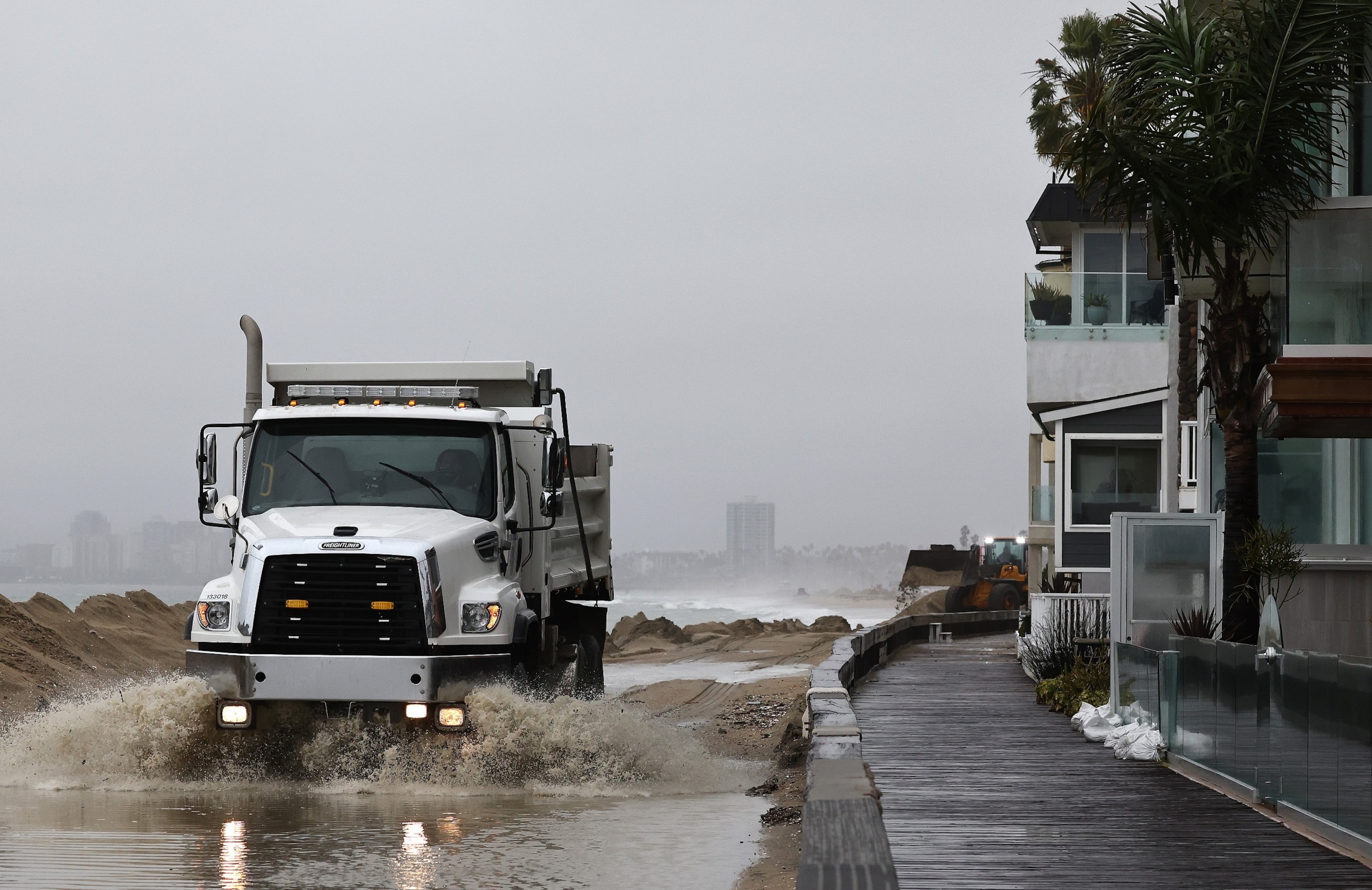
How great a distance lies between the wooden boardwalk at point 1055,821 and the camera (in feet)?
26.5

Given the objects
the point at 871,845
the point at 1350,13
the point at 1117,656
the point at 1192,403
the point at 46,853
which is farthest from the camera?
the point at 1192,403

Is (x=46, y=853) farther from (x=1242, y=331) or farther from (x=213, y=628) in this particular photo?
(x=1242, y=331)

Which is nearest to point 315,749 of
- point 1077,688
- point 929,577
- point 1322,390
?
point 1077,688

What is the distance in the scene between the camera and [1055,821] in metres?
9.87

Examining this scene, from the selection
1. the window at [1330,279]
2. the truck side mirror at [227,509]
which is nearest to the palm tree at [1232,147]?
the window at [1330,279]

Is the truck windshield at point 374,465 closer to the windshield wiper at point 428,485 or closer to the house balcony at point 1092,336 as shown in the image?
the windshield wiper at point 428,485

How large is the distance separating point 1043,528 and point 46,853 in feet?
96.2

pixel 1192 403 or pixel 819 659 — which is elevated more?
pixel 1192 403

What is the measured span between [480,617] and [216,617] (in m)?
2.21

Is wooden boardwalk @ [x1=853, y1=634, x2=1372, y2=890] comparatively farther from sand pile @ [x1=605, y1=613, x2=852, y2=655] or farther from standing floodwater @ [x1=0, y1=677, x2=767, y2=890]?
sand pile @ [x1=605, y1=613, x2=852, y2=655]

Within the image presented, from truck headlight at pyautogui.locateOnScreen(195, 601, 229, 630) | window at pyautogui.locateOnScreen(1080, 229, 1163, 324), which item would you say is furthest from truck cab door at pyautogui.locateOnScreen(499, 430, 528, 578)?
window at pyautogui.locateOnScreen(1080, 229, 1163, 324)

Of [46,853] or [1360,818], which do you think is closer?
[1360,818]

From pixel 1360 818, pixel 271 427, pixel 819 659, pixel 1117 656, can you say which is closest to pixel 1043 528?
pixel 819 659

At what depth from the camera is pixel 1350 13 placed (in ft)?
54.1
